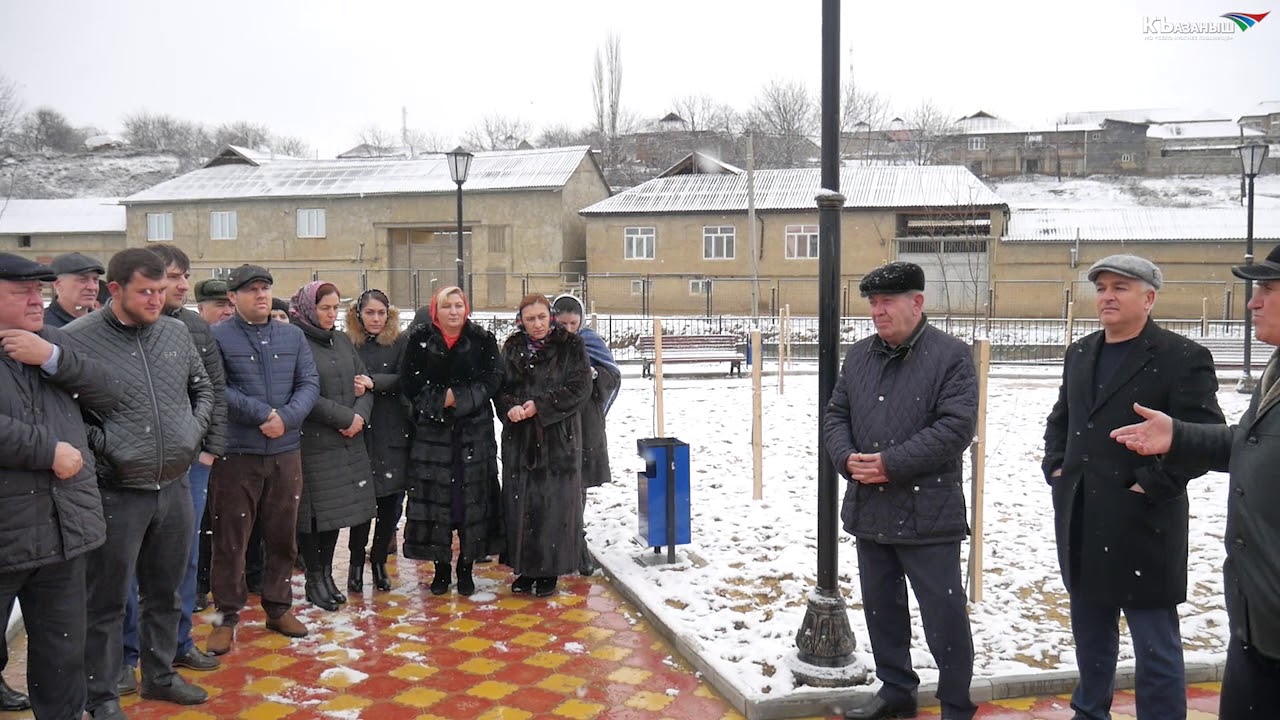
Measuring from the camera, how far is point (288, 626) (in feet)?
17.9

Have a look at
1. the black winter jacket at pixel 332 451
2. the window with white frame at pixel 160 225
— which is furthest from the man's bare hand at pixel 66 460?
the window with white frame at pixel 160 225

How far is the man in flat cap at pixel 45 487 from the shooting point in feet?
11.7

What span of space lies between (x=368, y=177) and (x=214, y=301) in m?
37.0

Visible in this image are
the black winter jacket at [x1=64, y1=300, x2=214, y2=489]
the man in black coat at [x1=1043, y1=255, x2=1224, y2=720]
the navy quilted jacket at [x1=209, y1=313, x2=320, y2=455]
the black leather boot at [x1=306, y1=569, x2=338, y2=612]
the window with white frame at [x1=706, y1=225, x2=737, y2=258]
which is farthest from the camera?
the window with white frame at [x1=706, y1=225, x2=737, y2=258]

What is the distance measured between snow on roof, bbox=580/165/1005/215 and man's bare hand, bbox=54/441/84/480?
32.7 metres

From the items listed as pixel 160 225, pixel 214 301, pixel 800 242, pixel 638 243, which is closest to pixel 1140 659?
pixel 214 301

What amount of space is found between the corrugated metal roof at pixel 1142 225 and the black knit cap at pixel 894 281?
32812 mm

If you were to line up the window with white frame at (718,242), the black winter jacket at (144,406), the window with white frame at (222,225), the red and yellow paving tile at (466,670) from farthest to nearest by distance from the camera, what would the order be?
the window with white frame at (222,225), the window with white frame at (718,242), the red and yellow paving tile at (466,670), the black winter jacket at (144,406)

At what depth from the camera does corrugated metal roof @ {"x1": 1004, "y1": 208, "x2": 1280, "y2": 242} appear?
1323 inches

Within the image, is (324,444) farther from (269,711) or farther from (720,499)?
(720,499)

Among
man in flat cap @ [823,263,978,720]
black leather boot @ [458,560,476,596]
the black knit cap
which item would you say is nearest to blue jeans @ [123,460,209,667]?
black leather boot @ [458,560,476,596]

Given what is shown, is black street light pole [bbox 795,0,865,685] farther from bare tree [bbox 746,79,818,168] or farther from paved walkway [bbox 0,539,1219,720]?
bare tree [bbox 746,79,818,168]

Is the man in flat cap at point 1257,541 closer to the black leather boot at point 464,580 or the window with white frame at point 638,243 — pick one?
the black leather boot at point 464,580

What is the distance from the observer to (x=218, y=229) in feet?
137
